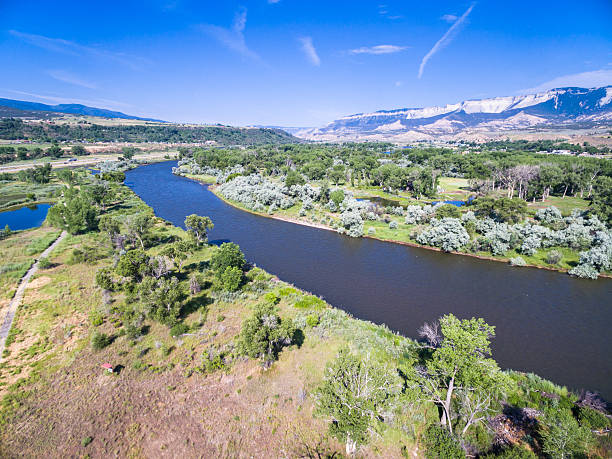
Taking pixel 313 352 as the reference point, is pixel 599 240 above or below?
above

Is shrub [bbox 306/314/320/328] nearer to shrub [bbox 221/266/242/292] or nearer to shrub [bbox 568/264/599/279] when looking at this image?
shrub [bbox 221/266/242/292]

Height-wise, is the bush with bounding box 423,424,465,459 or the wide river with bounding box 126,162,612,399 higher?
the bush with bounding box 423,424,465,459

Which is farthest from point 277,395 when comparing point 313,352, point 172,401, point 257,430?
point 172,401

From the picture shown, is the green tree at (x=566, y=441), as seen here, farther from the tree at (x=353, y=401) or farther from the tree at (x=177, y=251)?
the tree at (x=177, y=251)

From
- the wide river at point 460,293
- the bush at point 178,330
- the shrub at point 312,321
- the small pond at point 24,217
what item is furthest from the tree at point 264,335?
the small pond at point 24,217

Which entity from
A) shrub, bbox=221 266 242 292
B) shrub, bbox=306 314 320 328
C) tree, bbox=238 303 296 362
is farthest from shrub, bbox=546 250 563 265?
shrub, bbox=221 266 242 292

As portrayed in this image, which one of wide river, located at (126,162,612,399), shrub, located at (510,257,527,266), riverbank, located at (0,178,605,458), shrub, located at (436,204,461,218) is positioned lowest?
wide river, located at (126,162,612,399)

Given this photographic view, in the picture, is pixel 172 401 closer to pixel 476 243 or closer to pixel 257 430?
pixel 257 430
